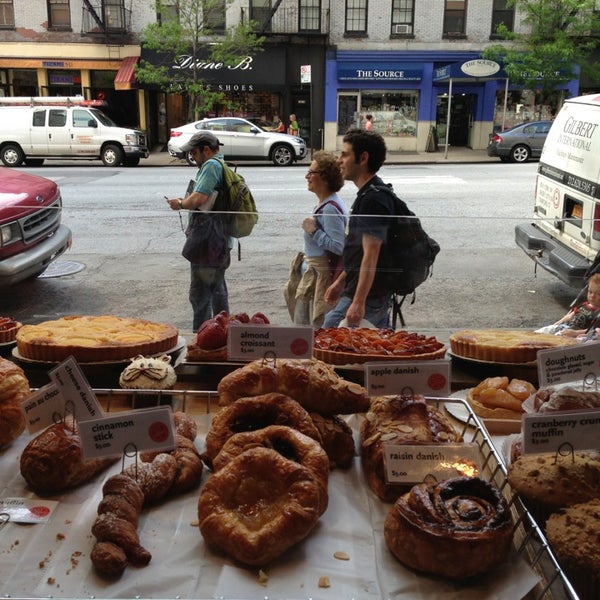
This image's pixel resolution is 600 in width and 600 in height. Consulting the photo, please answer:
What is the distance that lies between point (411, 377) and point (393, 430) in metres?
0.17

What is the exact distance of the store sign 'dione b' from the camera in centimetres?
2522

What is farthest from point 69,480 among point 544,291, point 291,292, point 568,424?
point 544,291

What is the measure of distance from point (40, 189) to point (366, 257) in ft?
14.1

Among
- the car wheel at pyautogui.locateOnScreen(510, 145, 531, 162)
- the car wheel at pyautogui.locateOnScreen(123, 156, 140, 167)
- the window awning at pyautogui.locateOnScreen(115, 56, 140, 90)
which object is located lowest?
the car wheel at pyautogui.locateOnScreen(123, 156, 140, 167)

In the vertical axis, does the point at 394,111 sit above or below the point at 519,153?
above

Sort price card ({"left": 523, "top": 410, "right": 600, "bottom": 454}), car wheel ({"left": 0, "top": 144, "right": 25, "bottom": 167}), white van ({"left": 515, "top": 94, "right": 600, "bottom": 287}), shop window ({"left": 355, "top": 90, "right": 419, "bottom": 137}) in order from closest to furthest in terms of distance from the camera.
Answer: price card ({"left": 523, "top": 410, "right": 600, "bottom": 454})
white van ({"left": 515, "top": 94, "right": 600, "bottom": 287})
car wheel ({"left": 0, "top": 144, "right": 25, "bottom": 167})
shop window ({"left": 355, "top": 90, "right": 419, "bottom": 137})

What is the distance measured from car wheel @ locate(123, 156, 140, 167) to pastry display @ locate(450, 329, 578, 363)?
18432mm

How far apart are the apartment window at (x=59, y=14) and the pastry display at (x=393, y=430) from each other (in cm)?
2635

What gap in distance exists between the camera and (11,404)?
2117 millimetres

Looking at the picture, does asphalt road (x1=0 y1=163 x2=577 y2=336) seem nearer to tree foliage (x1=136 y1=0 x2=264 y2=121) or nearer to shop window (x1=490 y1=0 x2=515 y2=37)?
tree foliage (x1=136 y1=0 x2=264 y2=121)

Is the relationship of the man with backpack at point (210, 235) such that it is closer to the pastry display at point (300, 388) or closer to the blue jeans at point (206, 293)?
the blue jeans at point (206, 293)

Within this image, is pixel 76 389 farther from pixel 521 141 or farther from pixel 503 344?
pixel 521 141

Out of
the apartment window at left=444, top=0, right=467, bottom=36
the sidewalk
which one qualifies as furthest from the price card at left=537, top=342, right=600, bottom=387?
the apartment window at left=444, top=0, right=467, bottom=36

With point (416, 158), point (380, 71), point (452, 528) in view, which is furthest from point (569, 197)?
point (380, 71)
